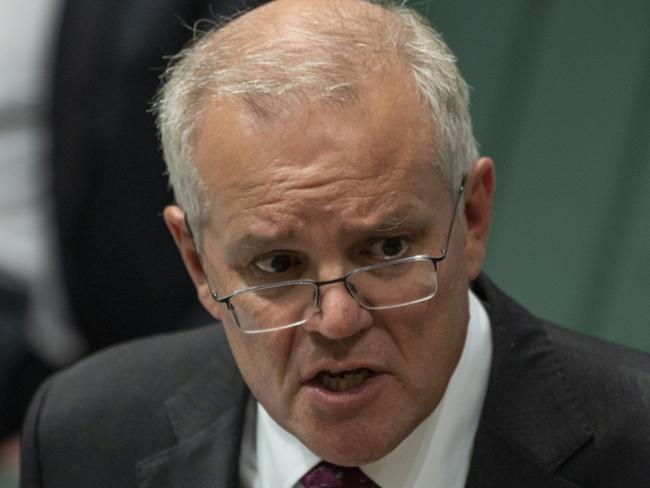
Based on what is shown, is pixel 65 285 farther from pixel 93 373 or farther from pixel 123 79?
pixel 93 373

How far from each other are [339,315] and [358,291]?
6 centimetres

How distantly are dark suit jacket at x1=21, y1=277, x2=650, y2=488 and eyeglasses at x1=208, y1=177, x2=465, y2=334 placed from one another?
343mm

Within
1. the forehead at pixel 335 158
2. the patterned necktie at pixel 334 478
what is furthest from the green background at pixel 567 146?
the patterned necktie at pixel 334 478

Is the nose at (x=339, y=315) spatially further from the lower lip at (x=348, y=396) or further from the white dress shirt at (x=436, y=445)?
the white dress shirt at (x=436, y=445)

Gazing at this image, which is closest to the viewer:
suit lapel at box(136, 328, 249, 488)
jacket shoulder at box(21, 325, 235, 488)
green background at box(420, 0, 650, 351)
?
suit lapel at box(136, 328, 249, 488)

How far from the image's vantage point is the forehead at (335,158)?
207 centimetres

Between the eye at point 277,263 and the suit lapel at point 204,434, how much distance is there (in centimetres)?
51

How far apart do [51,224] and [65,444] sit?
1.33m

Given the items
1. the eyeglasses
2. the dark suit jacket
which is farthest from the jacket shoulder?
the eyeglasses

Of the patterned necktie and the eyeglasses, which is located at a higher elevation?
the eyeglasses

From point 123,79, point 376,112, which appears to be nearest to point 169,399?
point 376,112

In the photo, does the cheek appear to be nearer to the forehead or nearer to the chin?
the chin

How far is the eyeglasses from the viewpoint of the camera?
6.95 feet

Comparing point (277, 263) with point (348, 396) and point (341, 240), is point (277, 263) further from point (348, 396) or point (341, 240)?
point (348, 396)
